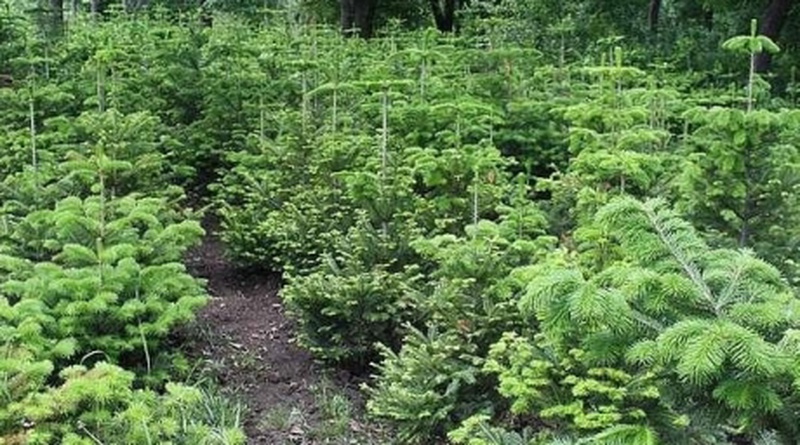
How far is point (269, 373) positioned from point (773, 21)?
32.6ft

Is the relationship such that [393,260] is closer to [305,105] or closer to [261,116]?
[305,105]


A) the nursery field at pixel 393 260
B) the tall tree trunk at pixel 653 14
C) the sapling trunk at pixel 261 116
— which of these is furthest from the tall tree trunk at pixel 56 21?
the tall tree trunk at pixel 653 14

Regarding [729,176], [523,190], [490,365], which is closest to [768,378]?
[490,365]

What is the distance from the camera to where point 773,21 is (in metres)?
12.5

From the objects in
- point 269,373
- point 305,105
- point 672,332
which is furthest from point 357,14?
point 672,332

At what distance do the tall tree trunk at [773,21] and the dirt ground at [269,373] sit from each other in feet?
28.1

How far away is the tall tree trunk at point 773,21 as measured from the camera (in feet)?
40.7

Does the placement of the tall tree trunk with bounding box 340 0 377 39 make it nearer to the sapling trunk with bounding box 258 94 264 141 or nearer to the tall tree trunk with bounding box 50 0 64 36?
the tall tree trunk with bounding box 50 0 64 36

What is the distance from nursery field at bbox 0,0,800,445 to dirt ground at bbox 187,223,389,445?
2 centimetres

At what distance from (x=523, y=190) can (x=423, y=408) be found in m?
2.24

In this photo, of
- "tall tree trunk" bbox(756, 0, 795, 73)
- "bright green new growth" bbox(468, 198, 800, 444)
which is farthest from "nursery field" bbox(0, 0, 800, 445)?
"tall tree trunk" bbox(756, 0, 795, 73)

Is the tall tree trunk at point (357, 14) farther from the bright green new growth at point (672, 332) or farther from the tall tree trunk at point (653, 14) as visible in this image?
the bright green new growth at point (672, 332)

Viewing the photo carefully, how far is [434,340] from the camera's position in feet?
16.2

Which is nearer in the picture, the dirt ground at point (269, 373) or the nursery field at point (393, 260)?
the nursery field at point (393, 260)
